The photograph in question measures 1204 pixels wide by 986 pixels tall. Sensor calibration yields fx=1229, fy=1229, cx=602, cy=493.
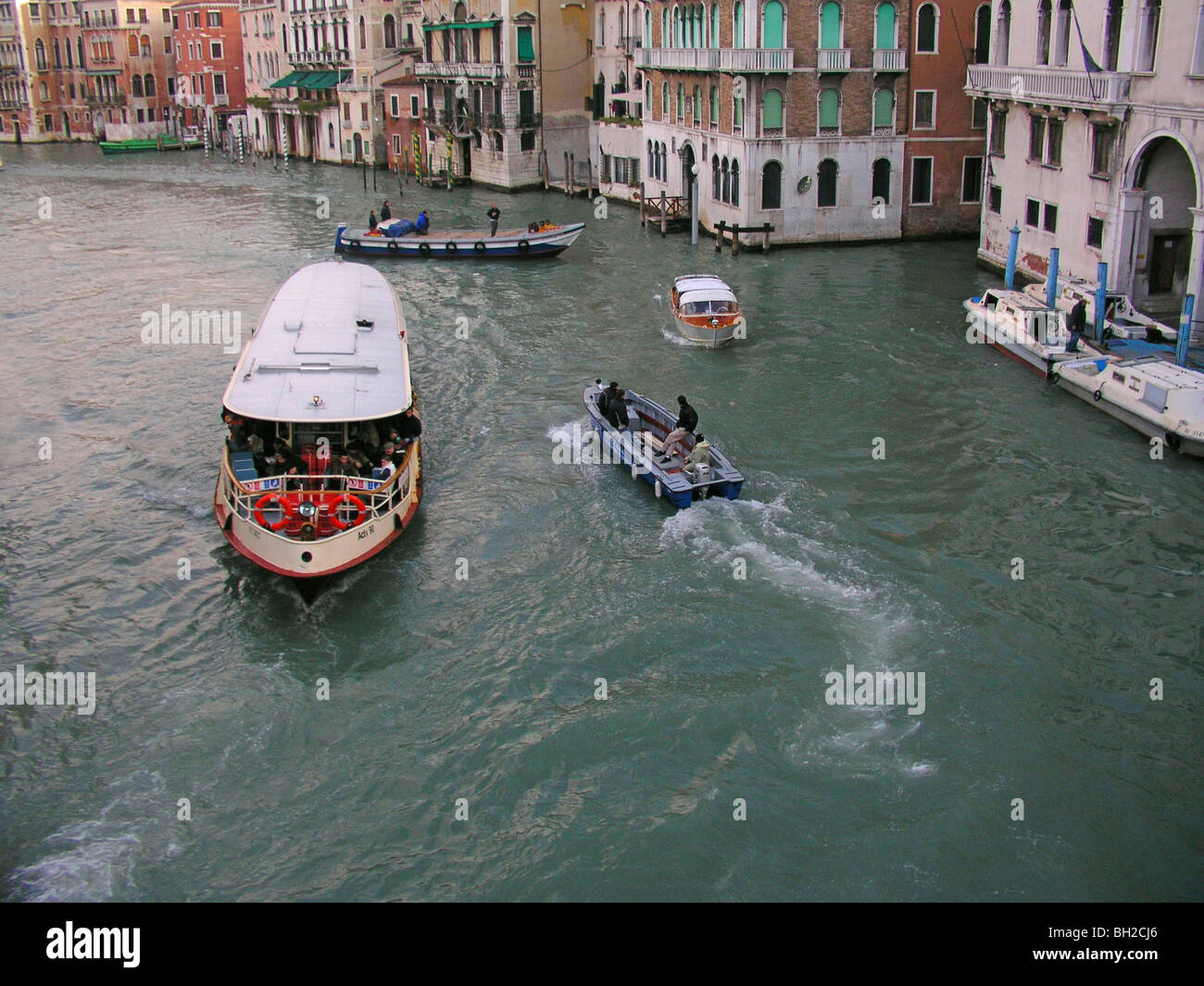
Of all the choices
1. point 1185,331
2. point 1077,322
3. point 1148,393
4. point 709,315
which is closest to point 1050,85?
point 1077,322

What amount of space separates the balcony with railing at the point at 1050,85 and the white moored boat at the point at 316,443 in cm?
1690

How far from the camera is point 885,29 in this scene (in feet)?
132

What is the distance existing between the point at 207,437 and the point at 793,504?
39.1ft

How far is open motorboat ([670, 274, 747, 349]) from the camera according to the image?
28.9 metres

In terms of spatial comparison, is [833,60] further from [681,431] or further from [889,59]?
[681,431]

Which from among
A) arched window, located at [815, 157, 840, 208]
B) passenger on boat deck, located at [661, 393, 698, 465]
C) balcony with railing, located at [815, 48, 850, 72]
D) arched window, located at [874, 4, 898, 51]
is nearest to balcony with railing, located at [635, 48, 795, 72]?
balcony with railing, located at [815, 48, 850, 72]

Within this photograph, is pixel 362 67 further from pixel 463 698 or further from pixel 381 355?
pixel 463 698

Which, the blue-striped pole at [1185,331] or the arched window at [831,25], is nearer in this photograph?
the blue-striped pole at [1185,331]

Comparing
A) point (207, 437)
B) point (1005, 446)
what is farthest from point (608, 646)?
point (207, 437)

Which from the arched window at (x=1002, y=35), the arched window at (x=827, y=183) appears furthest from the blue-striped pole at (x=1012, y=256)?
the arched window at (x=827, y=183)

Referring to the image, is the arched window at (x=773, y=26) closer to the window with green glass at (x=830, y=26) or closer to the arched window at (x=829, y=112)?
the window with green glass at (x=830, y=26)

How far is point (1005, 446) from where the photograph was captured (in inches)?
891

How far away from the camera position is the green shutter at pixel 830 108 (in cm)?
4006

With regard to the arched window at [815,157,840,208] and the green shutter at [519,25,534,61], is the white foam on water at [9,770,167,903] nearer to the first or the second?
the arched window at [815,157,840,208]
